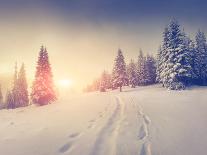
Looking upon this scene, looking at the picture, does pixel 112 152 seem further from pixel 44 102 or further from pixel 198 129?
pixel 44 102

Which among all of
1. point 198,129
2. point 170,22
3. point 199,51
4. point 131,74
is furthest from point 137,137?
point 131,74

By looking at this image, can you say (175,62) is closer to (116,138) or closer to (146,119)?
(146,119)

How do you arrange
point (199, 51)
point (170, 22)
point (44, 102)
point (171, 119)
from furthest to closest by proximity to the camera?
point (199, 51) < point (170, 22) < point (44, 102) < point (171, 119)

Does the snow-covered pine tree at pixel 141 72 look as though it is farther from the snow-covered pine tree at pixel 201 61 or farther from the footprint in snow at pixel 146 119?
the footprint in snow at pixel 146 119

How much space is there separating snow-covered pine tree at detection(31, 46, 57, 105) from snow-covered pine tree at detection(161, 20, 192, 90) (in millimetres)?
24621

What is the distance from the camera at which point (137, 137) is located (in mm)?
11258

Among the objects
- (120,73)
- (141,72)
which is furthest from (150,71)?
(120,73)

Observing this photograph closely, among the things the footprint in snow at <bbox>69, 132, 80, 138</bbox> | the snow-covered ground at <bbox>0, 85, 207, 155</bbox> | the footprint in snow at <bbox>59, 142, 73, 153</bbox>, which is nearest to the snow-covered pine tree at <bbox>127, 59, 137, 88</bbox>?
the snow-covered ground at <bbox>0, 85, 207, 155</bbox>

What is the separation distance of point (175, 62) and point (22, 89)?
143ft

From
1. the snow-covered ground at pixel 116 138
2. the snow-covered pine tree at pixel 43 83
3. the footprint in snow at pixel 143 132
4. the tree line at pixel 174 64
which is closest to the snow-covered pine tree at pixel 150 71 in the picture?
the tree line at pixel 174 64

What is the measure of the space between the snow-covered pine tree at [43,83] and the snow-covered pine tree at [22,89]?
19.5 metres

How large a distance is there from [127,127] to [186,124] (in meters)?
3.82

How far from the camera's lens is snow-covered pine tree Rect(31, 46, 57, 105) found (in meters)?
45.3

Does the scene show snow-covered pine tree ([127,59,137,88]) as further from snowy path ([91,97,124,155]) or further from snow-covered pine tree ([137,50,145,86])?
snowy path ([91,97,124,155])
